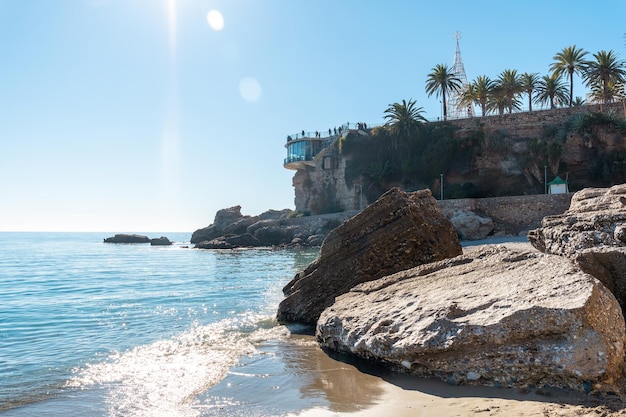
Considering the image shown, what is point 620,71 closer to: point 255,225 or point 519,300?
point 255,225

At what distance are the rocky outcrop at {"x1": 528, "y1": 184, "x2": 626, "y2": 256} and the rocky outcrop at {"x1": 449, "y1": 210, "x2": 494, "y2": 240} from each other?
2650 cm

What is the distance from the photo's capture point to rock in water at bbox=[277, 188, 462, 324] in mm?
8852

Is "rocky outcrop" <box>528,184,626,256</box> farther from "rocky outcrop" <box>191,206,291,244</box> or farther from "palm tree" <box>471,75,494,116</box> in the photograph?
"rocky outcrop" <box>191,206,291,244</box>

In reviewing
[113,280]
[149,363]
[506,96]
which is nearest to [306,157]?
[506,96]

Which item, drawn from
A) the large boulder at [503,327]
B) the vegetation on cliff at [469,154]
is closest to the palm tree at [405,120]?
the vegetation on cliff at [469,154]

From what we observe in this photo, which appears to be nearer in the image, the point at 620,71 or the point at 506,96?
the point at 620,71

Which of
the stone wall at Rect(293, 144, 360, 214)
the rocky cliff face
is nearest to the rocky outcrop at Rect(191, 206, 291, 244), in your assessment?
the stone wall at Rect(293, 144, 360, 214)

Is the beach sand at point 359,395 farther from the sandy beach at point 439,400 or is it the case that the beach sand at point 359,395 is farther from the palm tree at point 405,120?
the palm tree at point 405,120

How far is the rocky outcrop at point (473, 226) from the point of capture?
3422 centimetres

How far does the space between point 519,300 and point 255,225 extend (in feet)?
169

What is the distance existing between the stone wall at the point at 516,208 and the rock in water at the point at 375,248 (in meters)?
26.5

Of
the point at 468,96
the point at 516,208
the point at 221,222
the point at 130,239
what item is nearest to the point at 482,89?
the point at 468,96

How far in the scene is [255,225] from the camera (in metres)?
55.4

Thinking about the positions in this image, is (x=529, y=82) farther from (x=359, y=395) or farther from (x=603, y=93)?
(x=359, y=395)
